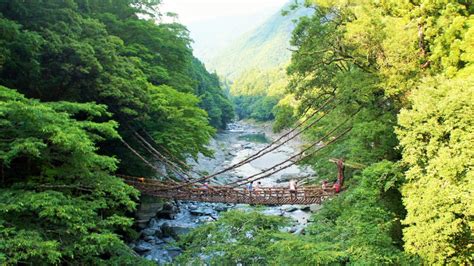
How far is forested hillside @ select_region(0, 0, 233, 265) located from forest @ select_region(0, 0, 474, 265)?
0.03 meters

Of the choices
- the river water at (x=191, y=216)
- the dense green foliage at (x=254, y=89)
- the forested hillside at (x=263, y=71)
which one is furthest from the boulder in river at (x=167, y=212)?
the dense green foliage at (x=254, y=89)

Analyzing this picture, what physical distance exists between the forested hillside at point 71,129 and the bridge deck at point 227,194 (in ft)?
3.26

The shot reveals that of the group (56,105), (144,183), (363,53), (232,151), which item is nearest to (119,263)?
(56,105)

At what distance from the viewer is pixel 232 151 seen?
3148cm

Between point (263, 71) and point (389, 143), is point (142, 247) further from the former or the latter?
point (263, 71)

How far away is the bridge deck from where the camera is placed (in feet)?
33.7

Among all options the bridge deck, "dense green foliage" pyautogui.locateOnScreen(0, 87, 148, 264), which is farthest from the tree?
"dense green foliage" pyautogui.locateOnScreen(0, 87, 148, 264)

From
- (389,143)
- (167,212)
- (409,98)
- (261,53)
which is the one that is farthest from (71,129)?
(261,53)

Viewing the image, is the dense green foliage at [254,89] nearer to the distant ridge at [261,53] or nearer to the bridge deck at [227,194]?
the bridge deck at [227,194]

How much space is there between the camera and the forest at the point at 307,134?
5543mm

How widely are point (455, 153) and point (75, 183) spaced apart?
6505 mm

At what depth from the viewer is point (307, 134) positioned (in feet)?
42.2

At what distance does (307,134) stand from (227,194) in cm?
395

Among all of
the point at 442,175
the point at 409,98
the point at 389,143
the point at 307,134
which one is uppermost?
the point at 409,98
